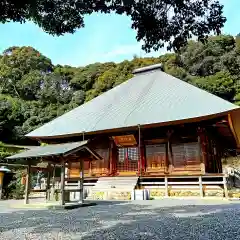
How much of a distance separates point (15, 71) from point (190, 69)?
87.1 ft

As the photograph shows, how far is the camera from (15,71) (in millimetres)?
42438

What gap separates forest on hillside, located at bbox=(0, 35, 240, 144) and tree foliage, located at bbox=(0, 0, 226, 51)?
26.1 metres

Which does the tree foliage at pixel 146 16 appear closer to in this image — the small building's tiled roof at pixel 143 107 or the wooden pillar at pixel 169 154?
the small building's tiled roof at pixel 143 107

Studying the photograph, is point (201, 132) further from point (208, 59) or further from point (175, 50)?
point (208, 59)

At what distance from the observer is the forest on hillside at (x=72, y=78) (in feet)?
101

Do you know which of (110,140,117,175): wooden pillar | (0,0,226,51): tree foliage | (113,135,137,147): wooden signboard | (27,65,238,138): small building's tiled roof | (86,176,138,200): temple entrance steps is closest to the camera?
(0,0,226,51): tree foliage

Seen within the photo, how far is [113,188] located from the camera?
1340 cm

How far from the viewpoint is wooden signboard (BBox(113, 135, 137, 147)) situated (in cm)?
1453

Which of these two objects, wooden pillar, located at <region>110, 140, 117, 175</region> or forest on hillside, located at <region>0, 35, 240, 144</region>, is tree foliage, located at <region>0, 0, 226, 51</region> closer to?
wooden pillar, located at <region>110, 140, 117, 175</region>

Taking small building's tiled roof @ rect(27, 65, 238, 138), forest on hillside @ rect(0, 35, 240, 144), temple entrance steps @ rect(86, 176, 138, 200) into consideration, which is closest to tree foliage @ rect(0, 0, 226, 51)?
small building's tiled roof @ rect(27, 65, 238, 138)

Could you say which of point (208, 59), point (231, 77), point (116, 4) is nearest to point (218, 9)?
point (116, 4)

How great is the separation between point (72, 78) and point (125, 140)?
3233 cm

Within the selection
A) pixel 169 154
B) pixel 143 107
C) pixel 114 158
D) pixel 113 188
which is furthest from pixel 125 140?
pixel 113 188

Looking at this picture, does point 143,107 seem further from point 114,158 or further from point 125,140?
point 114,158
